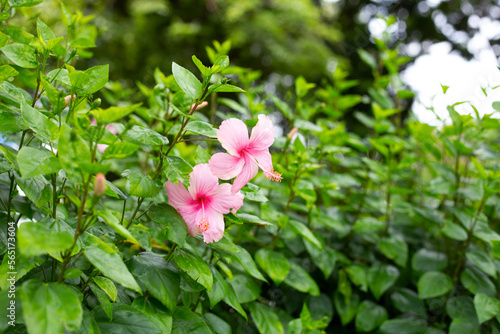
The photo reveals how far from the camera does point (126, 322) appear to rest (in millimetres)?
778

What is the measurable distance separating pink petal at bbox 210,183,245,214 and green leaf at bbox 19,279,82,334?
354mm

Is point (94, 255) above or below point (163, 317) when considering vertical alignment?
above

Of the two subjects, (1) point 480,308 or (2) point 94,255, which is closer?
(2) point 94,255

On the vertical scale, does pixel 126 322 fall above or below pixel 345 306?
above

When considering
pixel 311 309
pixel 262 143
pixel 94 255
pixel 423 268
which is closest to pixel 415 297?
pixel 423 268

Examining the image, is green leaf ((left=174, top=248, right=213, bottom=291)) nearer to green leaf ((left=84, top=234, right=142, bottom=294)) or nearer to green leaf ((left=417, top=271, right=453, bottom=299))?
green leaf ((left=84, top=234, right=142, bottom=294))

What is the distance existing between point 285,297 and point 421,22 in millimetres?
5626

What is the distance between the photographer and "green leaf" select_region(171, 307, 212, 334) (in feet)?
2.85

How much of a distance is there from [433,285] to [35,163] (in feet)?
4.64

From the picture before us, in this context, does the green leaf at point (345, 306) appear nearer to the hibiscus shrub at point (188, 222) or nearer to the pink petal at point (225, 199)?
the hibiscus shrub at point (188, 222)

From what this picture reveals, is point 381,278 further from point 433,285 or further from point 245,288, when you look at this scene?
point 245,288

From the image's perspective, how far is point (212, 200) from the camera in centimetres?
89

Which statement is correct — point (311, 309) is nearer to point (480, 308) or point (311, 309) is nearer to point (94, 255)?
point (480, 308)

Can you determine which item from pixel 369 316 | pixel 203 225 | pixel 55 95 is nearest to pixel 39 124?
pixel 55 95
